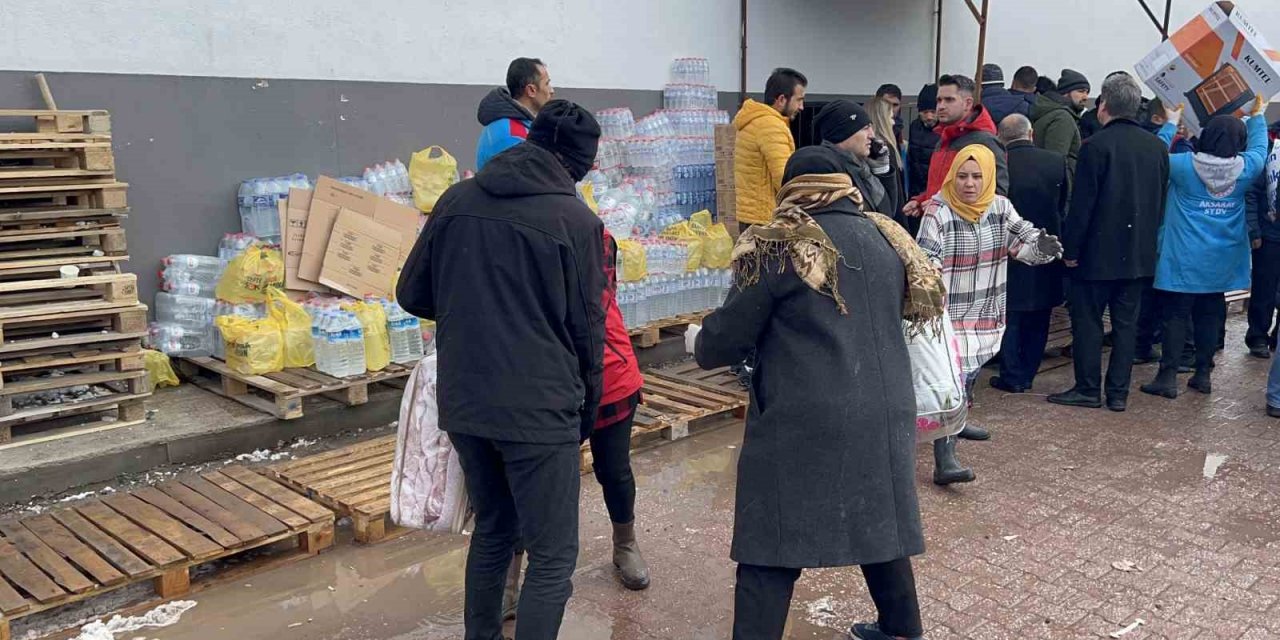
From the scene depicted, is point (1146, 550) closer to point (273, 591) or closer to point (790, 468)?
point (790, 468)

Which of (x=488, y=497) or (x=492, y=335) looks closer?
(x=492, y=335)

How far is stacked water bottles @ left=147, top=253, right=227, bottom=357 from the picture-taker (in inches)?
256

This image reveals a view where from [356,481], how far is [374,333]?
4.55 feet

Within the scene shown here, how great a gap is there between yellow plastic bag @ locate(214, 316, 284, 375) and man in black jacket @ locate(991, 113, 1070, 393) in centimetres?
469

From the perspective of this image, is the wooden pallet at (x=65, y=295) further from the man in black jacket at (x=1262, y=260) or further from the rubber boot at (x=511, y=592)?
the man in black jacket at (x=1262, y=260)

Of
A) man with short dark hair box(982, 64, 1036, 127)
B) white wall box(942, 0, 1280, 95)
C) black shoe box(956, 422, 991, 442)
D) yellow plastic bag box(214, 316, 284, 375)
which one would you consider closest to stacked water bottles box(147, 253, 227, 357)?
yellow plastic bag box(214, 316, 284, 375)

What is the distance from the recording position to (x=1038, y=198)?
6816mm

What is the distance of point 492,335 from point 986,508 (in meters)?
3.12

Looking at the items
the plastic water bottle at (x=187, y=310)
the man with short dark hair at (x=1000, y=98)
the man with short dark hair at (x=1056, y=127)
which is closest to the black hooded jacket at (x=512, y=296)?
the plastic water bottle at (x=187, y=310)

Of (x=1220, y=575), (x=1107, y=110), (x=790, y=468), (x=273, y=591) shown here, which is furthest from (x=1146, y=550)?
(x=273, y=591)

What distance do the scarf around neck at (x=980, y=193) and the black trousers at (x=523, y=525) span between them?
3043 mm

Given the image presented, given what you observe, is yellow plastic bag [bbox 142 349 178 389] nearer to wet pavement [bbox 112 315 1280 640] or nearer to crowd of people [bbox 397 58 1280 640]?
wet pavement [bbox 112 315 1280 640]

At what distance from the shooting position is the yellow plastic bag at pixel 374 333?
6258 millimetres

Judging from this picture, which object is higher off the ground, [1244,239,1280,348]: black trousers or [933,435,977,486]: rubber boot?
[1244,239,1280,348]: black trousers
